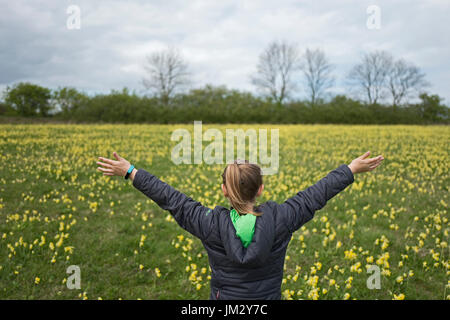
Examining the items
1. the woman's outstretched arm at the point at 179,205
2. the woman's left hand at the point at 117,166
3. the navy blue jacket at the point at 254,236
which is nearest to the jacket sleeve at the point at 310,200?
the navy blue jacket at the point at 254,236

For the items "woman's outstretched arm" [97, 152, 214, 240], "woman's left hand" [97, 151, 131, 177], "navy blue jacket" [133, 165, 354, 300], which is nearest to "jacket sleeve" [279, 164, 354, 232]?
"navy blue jacket" [133, 165, 354, 300]

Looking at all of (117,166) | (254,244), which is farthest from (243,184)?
(117,166)

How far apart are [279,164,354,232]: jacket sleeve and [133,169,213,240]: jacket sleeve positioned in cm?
62

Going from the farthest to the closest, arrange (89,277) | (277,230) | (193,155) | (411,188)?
(193,155)
(411,188)
(89,277)
(277,230)

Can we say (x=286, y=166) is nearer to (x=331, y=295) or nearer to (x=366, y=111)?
(x=331, y=295)

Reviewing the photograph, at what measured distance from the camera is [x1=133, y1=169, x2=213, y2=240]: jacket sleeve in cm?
233

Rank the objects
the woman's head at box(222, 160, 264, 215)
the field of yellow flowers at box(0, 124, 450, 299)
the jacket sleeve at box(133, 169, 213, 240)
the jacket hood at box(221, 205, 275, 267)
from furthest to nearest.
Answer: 1. the field of yellow flowers at box(0, 124, 450, 299)
2. the jacket sleeve at box(133, 169, 213, 240)
3. the woman's head at box(222, 160, 264, 215)
4. the jacket hood at box(221, 205, 275, 267)

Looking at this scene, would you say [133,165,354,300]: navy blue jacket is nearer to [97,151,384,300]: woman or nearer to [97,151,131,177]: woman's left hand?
[97,151,384,300]: woman

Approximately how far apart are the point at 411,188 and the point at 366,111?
128 feet

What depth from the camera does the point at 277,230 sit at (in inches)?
88.1

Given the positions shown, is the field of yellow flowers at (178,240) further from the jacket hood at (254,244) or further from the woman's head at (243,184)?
the woman's head at (243,184)

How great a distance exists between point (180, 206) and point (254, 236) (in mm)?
681

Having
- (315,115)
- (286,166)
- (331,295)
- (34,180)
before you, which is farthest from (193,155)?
(315,115)
